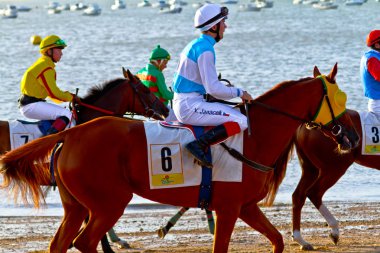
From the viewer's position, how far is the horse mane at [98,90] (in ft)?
42.5

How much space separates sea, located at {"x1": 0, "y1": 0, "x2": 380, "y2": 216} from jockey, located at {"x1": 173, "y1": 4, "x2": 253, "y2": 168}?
6.81 ft

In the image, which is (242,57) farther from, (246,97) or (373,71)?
(246,97)

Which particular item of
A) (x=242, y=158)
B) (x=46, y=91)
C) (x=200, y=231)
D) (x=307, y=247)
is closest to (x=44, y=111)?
(x=46, y=91)

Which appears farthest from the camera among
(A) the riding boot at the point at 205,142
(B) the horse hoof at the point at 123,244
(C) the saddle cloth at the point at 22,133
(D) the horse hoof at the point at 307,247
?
(C) the saddle cloth at the point at 22,133

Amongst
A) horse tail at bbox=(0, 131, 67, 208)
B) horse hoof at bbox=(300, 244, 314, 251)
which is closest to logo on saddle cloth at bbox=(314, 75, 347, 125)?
horse hoof at bbox=(300, 244, 314, 251)

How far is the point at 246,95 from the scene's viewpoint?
33.1 feet

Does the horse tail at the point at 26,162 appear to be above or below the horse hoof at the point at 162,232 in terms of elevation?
above

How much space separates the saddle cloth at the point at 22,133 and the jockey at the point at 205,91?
3330 mm

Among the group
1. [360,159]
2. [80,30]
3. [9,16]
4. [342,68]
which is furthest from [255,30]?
[360,159]

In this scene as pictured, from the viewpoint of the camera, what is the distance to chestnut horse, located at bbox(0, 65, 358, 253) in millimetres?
9922

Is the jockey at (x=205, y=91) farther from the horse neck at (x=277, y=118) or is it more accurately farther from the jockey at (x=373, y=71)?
the jockey at (x=373, y=71)

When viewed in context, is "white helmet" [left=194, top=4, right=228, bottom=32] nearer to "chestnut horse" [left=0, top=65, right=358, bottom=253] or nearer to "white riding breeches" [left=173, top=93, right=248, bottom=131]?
"white riding breeches" [left=173, top=93, right=248, bottom=131]

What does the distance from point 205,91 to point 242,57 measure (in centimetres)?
4113

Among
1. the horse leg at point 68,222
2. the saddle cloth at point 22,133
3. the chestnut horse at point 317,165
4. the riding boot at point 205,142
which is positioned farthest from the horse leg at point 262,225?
the saddle cloth at point 22,133
